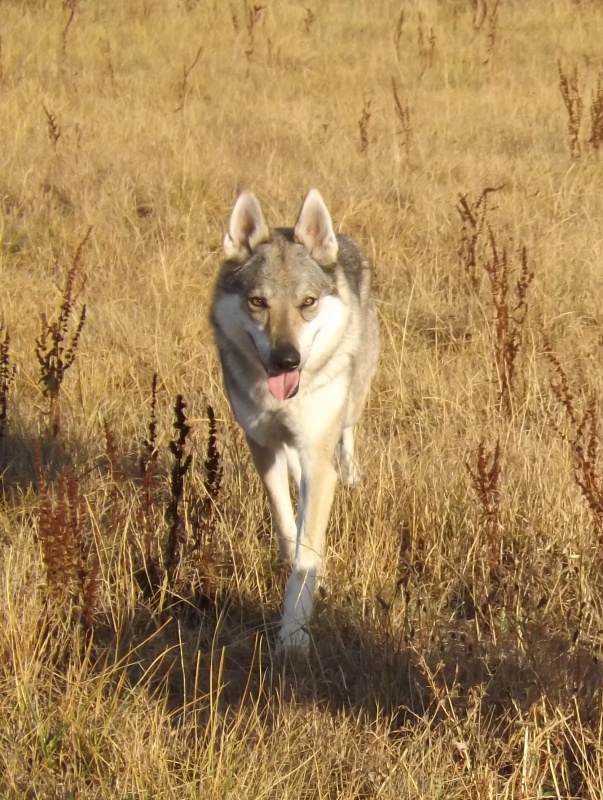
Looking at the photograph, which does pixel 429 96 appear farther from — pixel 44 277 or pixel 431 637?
pixel 431 637

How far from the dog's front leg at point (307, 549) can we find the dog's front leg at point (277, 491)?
5 centimetres

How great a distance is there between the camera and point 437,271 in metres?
6.26

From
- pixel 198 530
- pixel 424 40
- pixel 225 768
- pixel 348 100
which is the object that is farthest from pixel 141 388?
pixel 424 40

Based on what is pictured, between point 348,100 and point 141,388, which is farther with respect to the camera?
point 348,100

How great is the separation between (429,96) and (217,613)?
7.57 metres

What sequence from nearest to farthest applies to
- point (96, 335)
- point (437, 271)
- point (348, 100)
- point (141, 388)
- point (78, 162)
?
point (141, 388), point (96, 335), point (437, 271), point (78, 162), point (348, 100)

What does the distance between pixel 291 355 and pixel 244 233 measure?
31.8 inches

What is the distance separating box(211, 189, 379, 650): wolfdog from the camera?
371 cm

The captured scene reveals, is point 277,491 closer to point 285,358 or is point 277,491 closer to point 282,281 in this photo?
point 285,358

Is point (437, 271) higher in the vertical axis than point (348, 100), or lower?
lower

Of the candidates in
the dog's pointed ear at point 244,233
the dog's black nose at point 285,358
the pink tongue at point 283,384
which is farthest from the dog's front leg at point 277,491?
the dog's pointed ear at point 244,233

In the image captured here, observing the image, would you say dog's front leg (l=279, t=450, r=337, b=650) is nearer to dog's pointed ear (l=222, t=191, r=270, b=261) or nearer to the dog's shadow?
the dog's shadow

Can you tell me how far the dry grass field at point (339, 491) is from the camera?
2658 millimetres

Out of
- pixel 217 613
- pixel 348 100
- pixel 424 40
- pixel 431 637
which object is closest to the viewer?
pixel 431 637
